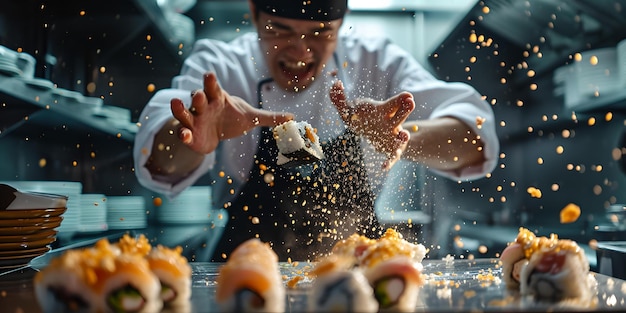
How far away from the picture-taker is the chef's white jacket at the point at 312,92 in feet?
8.56

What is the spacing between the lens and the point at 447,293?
1272 millimetres

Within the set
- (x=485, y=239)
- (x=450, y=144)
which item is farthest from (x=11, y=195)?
(x=485, y=239)

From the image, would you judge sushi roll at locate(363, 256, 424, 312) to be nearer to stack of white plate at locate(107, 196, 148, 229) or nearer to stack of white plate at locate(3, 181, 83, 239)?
stack of white plate at locate(3, 181, 83, 239)

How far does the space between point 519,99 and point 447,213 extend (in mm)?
743

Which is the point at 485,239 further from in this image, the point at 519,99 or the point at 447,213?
the point at 519,99

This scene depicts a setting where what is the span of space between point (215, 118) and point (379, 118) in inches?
26.5

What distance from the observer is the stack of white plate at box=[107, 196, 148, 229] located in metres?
2.80

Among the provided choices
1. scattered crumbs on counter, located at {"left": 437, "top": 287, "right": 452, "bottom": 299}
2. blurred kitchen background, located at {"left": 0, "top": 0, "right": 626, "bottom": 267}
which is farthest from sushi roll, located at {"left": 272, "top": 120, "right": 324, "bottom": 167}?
blurred kitchen background, located at {"left": 0, "top": 0, "right": 626, "bottom": 267}

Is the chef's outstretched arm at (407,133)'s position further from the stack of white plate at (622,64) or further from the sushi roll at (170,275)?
the sushi roll at (170,275)

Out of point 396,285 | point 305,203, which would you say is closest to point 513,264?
point 396,285

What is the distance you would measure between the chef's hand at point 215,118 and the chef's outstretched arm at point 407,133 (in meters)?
0.24

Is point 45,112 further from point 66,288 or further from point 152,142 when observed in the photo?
point 66,288

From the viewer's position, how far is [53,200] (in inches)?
61.0

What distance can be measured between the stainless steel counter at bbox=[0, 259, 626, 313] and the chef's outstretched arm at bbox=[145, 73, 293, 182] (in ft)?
2.01
